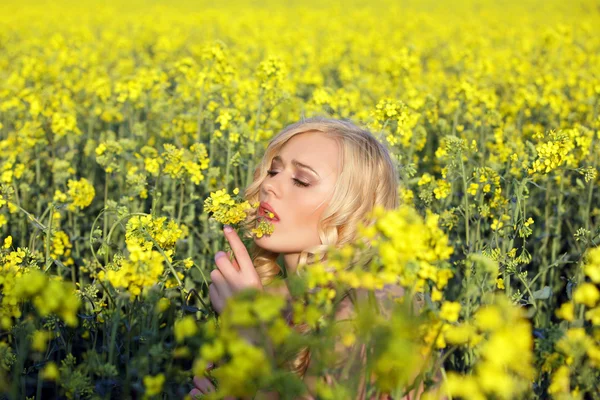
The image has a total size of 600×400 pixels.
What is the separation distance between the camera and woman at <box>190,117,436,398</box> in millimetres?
2184

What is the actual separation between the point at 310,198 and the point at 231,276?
40 cm

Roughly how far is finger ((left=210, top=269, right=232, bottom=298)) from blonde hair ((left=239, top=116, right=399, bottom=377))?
22 cm

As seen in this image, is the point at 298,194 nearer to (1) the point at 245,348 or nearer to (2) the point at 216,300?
(2) the point at 216,300

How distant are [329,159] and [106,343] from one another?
0.99 metres

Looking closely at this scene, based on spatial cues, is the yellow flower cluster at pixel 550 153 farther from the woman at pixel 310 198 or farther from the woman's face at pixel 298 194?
the woman's face at pixel 298 194

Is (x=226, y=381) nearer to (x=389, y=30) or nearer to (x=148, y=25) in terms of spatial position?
(x=148, y=25)

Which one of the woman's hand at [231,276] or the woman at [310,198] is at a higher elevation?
the woman at [310,198]

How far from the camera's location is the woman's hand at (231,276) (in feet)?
7.02

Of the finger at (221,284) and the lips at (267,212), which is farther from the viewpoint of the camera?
the lips at (267,212)

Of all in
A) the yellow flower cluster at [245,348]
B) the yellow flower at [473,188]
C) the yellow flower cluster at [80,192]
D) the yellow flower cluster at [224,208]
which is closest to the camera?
the yellow flower cluster at [245,348]

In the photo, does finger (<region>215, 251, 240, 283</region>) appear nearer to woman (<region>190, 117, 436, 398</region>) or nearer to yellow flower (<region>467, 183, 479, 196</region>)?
woman (<region>190, 117, 436, 398</region>)

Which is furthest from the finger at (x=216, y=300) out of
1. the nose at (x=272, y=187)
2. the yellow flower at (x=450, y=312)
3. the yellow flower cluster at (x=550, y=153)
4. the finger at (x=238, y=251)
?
the yellow flower cluster at (x=550, y=153)

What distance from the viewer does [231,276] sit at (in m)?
2.15

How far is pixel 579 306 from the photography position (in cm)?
274
